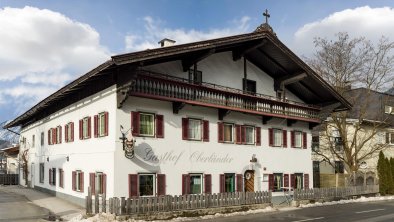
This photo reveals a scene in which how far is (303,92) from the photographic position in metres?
31.5

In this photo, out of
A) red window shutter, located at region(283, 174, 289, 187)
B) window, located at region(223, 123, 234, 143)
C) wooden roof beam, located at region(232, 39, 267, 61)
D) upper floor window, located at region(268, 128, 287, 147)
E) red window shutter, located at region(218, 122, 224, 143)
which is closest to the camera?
red window shutter, located at region(218, 122, 224, 143)

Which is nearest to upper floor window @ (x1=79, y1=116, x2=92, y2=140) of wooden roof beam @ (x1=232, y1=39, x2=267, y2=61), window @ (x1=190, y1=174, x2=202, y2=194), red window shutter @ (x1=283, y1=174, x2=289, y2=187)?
window @ (x1=190, y1=174, x2=202, y2=194)

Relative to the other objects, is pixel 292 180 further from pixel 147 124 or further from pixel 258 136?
pixel 147 124

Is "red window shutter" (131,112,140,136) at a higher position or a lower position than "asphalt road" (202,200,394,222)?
higher

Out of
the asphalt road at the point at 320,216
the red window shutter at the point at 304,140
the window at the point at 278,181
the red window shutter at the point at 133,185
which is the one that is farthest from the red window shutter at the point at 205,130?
the red window shutter at the point at 304,140

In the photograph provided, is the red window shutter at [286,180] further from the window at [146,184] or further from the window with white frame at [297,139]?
the window at [146,184]

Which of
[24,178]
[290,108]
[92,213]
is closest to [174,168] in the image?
[92,213]

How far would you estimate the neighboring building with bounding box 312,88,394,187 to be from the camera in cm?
3825

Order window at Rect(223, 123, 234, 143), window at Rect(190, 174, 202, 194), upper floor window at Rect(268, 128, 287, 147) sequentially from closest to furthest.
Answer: window at Rect(190, 174, 202, 194) < window at Rect(223, 123, 234, 143) < upper floor window at Rect(268, 128, 287, 147)

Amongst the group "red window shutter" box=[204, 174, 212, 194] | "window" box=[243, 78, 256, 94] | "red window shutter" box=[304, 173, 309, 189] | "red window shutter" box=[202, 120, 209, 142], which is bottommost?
"red window shutter" box=[304, 173, 309, 189]

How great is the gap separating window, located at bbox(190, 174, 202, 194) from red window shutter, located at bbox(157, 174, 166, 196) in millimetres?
2030

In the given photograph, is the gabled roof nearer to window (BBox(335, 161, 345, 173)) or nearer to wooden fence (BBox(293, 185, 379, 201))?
wooden fence (BBox(293, 185, 379, 201))

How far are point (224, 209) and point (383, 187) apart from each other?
18.9 m

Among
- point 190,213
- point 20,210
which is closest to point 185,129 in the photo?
point 190,213
